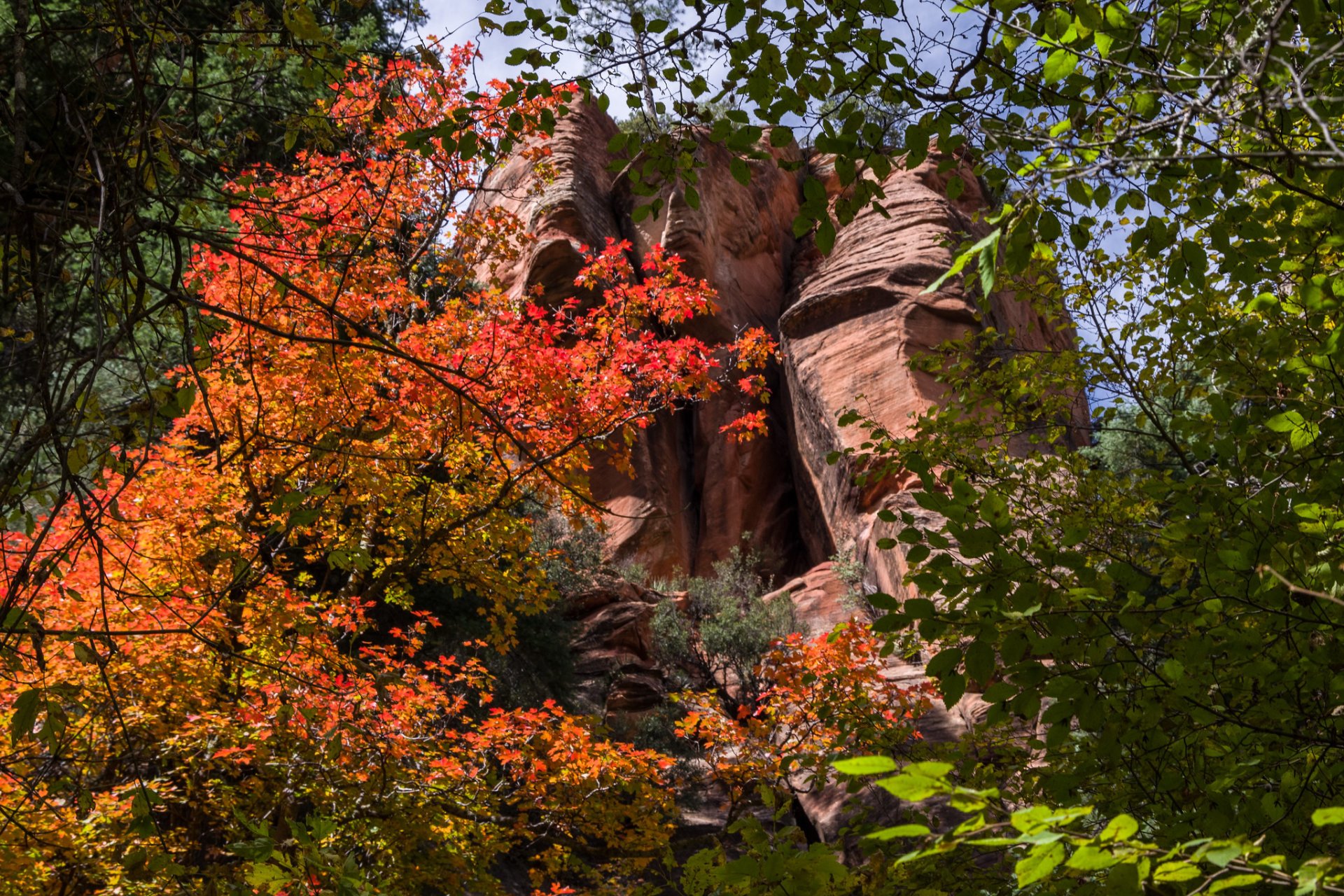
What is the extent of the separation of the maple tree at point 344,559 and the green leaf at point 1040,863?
2.20 m

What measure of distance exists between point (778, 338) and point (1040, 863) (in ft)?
68.7

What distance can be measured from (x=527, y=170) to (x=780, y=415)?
9.40 meters

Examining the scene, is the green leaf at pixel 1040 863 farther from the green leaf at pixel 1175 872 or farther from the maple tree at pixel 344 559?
the maple tree at pixel 344 559

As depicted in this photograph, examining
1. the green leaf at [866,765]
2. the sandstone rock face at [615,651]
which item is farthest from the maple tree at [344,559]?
the sandstone rock face at [615,651]

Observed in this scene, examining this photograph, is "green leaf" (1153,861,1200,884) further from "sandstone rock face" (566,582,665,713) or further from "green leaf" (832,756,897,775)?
"sandstone rock face" (566,582,665,713)

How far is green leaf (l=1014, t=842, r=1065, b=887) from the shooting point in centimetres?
141

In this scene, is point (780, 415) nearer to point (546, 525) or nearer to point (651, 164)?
point (546, 525)

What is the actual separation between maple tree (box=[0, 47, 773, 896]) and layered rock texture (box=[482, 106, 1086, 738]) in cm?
812

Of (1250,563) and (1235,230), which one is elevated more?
(1235,230)

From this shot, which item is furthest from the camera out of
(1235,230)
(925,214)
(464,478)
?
(925,214)

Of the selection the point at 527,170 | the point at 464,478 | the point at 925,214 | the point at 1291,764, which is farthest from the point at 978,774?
the point at 527,170

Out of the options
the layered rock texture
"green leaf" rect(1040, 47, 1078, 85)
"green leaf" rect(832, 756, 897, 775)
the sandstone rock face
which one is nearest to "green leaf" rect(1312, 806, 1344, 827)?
"green leaf" rect(832, 756, 897, 775)

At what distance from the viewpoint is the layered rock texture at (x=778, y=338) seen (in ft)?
57.5

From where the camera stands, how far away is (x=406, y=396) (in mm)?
7172
